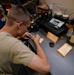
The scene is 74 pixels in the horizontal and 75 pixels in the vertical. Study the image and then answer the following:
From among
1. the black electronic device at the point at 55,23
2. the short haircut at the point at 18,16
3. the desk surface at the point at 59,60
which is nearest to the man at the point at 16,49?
the short haircut at the point at 18,16

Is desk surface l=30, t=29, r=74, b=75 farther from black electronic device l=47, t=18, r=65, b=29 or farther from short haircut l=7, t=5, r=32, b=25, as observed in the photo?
short haircut l=7, t=5, r=32, b=25

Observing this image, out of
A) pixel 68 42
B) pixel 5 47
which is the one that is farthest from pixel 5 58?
pixel 68 42

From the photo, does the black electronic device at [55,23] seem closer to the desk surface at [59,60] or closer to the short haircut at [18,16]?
the desk surface at [59,60]

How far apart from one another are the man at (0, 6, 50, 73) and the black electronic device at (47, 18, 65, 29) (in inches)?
21.2

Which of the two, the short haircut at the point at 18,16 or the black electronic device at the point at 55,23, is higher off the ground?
the short haircut at the point at 18,16

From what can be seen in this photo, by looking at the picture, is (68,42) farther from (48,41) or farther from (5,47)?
(5,47)

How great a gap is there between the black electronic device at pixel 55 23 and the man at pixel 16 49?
1.77 feet

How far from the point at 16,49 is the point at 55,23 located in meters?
0.84

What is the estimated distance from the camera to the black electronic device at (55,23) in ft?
4.79

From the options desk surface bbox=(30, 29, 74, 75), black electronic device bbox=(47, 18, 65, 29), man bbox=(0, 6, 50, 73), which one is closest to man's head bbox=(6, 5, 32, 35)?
man bbox=(0, 6, 50, 73)

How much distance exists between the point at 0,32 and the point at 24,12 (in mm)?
279

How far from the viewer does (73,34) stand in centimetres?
142

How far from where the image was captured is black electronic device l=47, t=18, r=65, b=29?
146 cm

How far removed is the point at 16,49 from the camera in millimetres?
818
